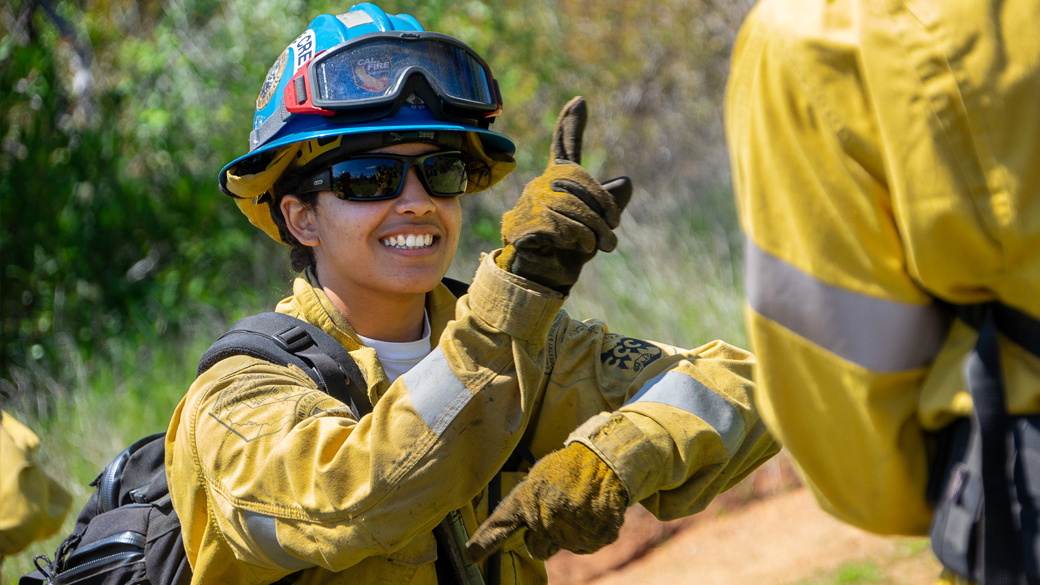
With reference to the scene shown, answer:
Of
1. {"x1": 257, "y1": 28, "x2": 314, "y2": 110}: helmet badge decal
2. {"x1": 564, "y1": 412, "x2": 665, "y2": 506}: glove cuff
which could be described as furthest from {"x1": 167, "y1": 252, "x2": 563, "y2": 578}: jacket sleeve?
{"x1": 257, "y1": 28, "x2": 314, "y2": 110}: helmet badge decal

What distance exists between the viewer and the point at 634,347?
2383mm

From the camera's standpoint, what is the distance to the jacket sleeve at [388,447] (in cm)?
170

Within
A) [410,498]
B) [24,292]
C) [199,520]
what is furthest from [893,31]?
[24,292]

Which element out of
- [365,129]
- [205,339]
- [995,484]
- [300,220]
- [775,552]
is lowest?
[775,552]

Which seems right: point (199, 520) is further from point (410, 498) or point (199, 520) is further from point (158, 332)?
point (158, 332)

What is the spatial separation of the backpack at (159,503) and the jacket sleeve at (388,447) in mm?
203

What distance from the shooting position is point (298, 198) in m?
2.44

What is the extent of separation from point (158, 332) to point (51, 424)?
2.00m

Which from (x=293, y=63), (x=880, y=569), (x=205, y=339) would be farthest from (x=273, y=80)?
(x=205, y=339)

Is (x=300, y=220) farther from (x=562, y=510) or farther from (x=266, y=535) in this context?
(x=562, y=510)

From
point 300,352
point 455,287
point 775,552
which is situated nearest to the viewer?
point 300,352

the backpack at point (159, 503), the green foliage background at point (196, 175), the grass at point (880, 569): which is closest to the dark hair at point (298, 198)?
the backpack at point (159, 503)

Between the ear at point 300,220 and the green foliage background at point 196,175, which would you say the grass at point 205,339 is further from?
the ear at point 300,220

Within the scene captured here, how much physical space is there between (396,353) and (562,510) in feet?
2.83
